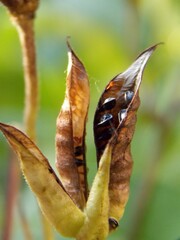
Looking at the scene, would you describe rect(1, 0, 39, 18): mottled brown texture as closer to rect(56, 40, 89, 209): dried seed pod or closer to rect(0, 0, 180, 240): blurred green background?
rect(56, 40, 89, 209): dried seed pod

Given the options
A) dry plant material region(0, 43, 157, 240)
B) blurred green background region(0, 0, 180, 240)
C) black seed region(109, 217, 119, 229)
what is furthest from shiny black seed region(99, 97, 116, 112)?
blurred green background region(0, 0, 180, 240)

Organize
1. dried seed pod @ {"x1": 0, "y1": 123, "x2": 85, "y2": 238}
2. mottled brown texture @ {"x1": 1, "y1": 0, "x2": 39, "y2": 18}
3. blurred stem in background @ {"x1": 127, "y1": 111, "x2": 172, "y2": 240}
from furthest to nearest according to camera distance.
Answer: blurred stem in background @ {"x1": 127, "y1": 111, "x2": 172, "y2": 240}
mottled brown texture @ {"x1": 1, "y1": 0, "x2": 39, "y2": 18}
dried seed pod @ {"x1": 0, "y1": 123, "x2": 85, "y2": 238}

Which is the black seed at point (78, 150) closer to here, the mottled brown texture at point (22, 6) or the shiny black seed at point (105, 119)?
the shiny black seed at point (105, 119)

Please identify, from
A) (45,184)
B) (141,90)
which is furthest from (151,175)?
(45,184)

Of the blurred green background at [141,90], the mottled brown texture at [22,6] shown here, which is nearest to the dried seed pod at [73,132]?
the mottled brown texture at [22,6]

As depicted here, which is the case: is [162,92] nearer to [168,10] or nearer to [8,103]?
[168,10]

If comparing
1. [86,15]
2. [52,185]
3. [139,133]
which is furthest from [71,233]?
[86,15]

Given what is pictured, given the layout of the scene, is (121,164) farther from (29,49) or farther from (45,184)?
(29,49)
